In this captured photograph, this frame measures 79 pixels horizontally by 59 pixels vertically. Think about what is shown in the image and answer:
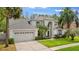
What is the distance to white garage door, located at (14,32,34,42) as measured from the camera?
9.65 ft

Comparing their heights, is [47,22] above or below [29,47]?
above

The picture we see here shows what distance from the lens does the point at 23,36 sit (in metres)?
2.96

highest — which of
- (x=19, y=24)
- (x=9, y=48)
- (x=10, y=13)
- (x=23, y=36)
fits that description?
(x=10, y=13)

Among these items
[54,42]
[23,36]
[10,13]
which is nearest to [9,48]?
[23,36]

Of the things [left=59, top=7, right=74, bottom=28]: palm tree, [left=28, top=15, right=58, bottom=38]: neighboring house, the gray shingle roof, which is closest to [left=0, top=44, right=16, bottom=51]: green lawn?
the gray shingle roof

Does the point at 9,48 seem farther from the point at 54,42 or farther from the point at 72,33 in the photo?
the point at 72,33

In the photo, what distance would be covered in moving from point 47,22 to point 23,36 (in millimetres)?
284

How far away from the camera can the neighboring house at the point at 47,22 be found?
9.65 feet

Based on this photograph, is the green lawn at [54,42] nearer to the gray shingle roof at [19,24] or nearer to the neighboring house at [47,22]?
the neighboring house at [47,22]

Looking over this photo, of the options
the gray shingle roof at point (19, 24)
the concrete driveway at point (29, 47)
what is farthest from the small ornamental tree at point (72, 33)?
the gray shingle roof at point (19, 24)

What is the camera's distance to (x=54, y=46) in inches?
116

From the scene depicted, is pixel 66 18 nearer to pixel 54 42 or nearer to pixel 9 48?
pixel 54 42
